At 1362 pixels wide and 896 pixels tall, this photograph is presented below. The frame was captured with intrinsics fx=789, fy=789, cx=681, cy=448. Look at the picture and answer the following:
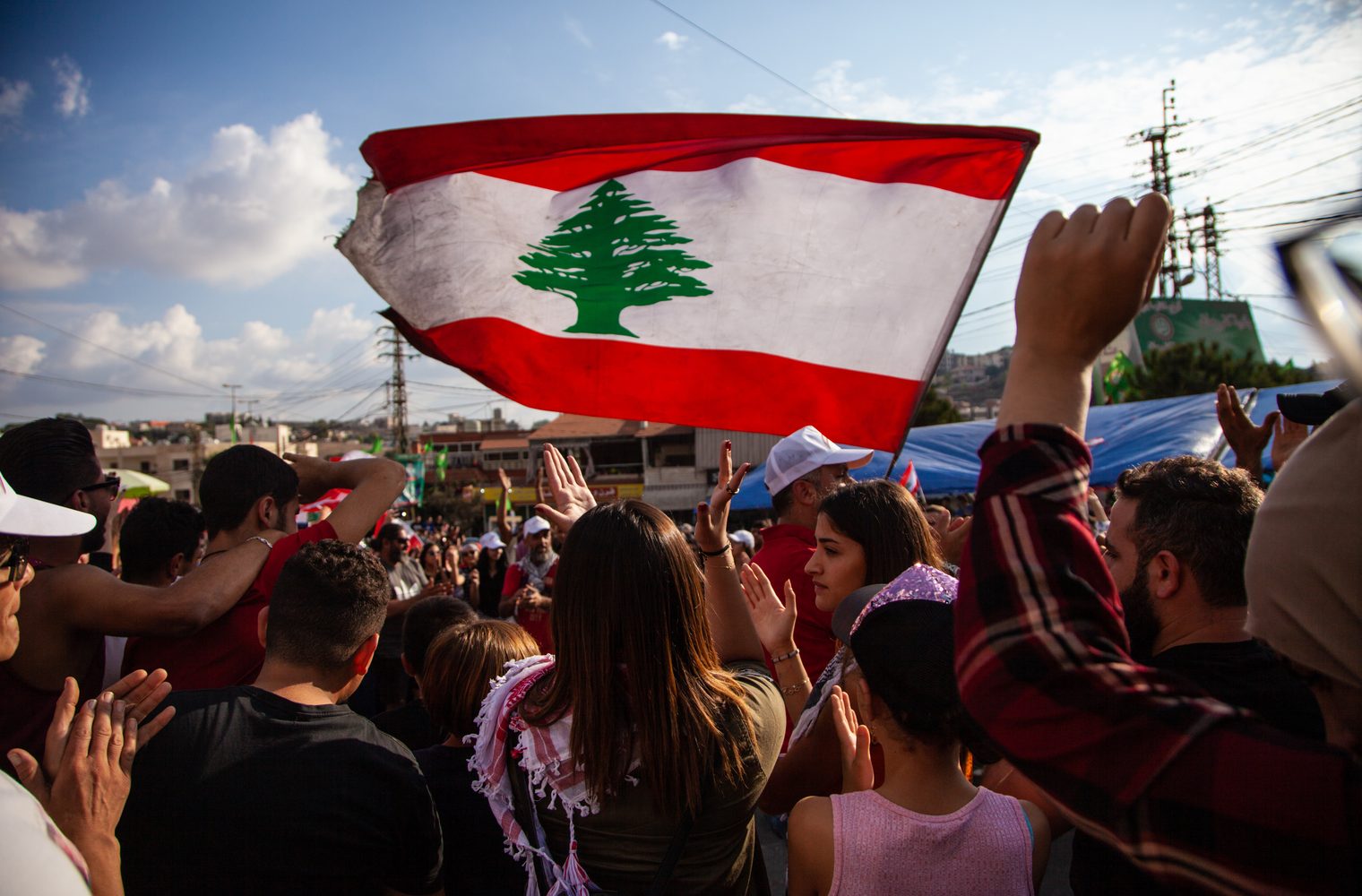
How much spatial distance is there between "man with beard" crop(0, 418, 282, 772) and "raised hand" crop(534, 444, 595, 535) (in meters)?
0.96

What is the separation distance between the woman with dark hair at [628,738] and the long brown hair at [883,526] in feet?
2.94

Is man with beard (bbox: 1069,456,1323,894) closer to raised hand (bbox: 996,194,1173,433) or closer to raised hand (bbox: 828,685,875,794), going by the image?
raised hand (bbox: 828,685,875,794)

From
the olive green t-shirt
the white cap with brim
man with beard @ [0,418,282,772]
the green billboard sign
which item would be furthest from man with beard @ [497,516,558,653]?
the green billboard sign

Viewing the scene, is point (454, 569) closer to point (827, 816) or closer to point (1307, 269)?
point (827, 816)

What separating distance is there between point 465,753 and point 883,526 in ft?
4.82

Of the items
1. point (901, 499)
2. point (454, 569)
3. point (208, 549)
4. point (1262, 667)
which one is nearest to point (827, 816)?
point (1262, 667)

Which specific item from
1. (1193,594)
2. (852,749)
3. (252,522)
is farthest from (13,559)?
(1193,594)

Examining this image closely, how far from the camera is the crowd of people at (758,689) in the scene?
2.50 feet

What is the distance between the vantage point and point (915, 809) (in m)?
1.65

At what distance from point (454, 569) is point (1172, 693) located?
9.94 meters

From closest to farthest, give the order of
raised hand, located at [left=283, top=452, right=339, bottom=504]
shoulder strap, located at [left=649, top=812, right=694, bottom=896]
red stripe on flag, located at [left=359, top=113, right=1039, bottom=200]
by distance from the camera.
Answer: shoulder strap, located at [left=649, top=812, right=694, bottom=896] → raised hand, located at [left=283, top=452, right=339, bottom=504] → red stripe on flag, located at [left=359, top=113, right=1039, bottom=200]

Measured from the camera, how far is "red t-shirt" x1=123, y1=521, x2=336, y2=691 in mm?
2471

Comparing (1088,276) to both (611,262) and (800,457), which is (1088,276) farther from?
(611,262)

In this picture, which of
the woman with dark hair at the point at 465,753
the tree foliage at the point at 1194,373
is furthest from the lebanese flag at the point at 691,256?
the tree foliage at the point at 1194,373
